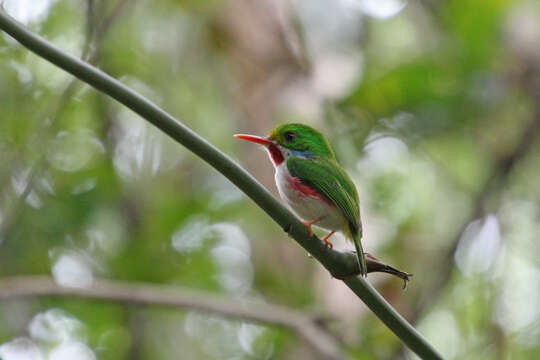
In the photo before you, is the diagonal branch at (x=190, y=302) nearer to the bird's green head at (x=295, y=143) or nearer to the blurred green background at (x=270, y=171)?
the blurred green background at (x=270, y=171)

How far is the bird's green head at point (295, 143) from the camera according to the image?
2.80 metres

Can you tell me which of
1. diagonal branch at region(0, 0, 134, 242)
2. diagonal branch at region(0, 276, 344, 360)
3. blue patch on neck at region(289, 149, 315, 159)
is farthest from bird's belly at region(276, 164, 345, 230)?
diagonal branch at region(0, 276, 344, 360)

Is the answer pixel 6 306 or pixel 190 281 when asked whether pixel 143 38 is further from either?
pixel 6 306

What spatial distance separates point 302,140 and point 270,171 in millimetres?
1850

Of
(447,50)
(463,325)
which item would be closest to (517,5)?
(447,50)

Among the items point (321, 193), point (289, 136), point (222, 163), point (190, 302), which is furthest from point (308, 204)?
point (190, 302)

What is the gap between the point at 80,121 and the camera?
4840mm

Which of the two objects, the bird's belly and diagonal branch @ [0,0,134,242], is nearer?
A: diagonal branch @ [0,0,134,242]

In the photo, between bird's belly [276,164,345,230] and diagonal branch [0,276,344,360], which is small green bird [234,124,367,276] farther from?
diagonal branch [0,276,344,360]

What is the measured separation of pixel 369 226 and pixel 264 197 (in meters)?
2.80

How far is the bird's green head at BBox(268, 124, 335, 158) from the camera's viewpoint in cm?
280

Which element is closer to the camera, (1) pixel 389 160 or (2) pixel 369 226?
(2) pixel 369 226

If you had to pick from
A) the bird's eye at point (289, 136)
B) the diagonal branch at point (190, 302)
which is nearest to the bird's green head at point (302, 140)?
the bird's eye at point (289, 136)

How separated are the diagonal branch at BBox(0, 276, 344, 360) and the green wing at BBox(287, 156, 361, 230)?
4.25 feet
